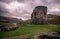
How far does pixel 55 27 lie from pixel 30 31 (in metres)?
0.70

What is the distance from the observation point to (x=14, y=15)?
4.00 metres

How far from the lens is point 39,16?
3.95 meters

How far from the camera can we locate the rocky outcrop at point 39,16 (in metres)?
3.89

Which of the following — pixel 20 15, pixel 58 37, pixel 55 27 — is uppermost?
pixel 20 15

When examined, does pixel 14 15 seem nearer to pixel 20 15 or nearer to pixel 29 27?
pixel 20 15

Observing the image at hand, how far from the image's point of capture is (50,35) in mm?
3750

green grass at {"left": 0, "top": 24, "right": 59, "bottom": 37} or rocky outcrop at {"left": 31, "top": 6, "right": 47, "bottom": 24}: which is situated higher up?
rocky outcrop at {"left": 31, "top": 6, "right": 47, "bottom": 24}

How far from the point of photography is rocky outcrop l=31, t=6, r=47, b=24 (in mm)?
3893

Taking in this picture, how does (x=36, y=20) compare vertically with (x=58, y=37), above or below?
above

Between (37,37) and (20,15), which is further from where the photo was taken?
(20,15)

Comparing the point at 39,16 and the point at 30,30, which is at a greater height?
the point at 39,16

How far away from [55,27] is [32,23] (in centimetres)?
65

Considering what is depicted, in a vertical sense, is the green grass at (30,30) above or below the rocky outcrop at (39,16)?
below

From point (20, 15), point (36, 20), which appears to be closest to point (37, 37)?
point (36, 20)
